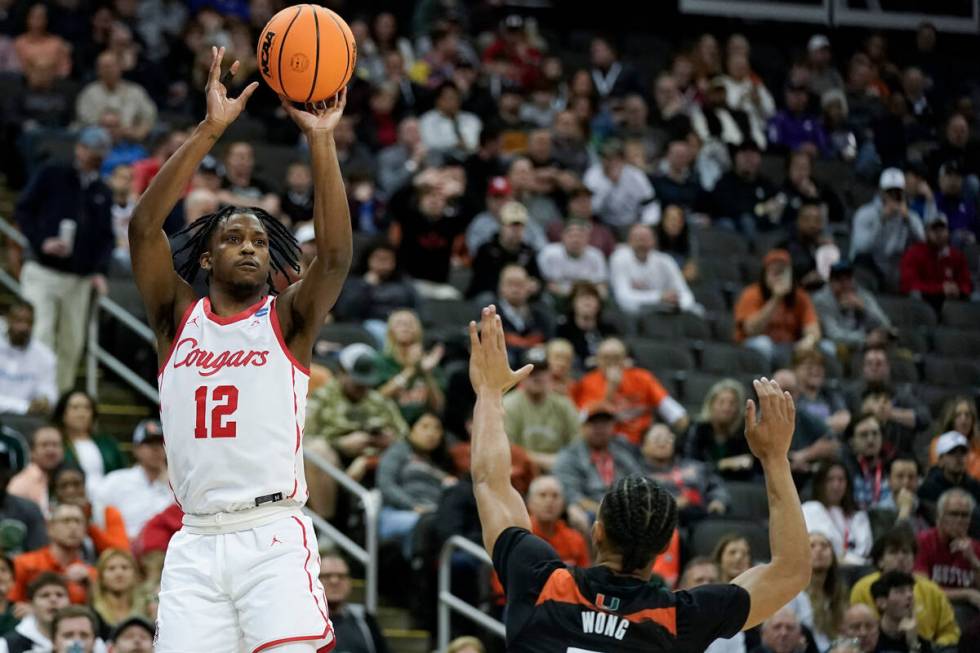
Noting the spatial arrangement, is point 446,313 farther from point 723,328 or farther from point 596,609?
point 596,609

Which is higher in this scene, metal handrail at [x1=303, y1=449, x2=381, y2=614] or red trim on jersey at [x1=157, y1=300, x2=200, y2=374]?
red trim on jersey at [x1=157, y1=300, x2=200, y2=374]

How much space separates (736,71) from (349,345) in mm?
8029

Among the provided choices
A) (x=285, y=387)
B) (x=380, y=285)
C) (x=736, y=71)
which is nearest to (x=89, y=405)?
(x=380, y=285)

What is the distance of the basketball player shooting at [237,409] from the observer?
5555 mm

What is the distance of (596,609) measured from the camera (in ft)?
15.5

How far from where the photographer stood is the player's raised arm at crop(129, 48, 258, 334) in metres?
5.80

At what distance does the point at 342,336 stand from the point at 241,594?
7088mm

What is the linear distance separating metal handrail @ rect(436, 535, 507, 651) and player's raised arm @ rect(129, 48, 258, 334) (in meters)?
4.65

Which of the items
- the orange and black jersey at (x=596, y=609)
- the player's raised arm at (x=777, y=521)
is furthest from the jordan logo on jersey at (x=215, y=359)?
the player's raised arm at (x=777, y=521)

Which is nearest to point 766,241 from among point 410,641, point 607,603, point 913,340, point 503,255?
point 913,340

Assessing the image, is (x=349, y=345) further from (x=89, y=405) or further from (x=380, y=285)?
(x=89, y=405)

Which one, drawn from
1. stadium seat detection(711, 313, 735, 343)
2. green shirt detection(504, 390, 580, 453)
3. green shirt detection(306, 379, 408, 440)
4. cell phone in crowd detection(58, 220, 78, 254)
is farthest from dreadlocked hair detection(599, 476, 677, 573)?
stadium seat detection(711, 313, 735, 343)

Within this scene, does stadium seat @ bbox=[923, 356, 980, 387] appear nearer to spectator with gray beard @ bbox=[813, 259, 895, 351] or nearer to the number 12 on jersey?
spectator with gray beard @ bbox=[813, 259, 895, 351]

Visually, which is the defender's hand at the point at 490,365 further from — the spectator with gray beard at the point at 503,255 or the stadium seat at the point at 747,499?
the spectator with gray beard at the point at 503,255
